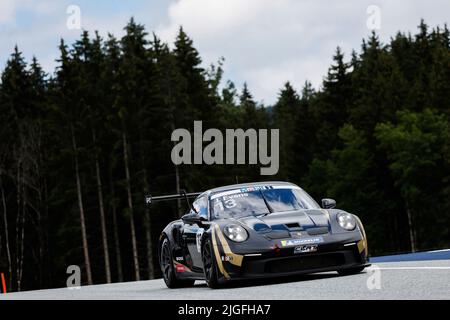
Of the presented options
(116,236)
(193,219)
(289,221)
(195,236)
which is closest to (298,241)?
(289,221)

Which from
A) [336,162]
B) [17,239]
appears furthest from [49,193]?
[336,162]

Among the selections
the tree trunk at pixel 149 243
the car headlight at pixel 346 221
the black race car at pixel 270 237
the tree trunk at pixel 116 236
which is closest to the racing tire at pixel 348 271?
the black race car at pixel 270 237

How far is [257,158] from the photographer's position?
7688 centimetres

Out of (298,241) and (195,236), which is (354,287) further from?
(195,236)

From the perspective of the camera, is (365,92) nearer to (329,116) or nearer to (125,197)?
(329,116)

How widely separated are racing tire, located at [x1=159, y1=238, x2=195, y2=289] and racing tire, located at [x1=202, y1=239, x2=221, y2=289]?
181 centimetres

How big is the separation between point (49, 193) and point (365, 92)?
3163 centimetres

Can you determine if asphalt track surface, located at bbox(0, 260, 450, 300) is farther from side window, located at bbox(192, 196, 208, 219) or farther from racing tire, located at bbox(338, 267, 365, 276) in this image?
side window, located at bbox(192, 196, 208, 219)

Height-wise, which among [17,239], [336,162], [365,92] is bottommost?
[17,239]

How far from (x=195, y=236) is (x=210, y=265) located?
994 mm

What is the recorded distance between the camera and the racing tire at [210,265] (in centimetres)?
1162

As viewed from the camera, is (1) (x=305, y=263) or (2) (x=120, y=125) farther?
(2) (x=120, y=125)

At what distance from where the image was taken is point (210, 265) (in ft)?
38.8
